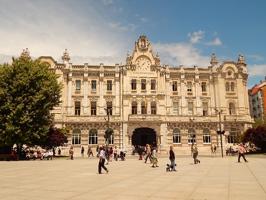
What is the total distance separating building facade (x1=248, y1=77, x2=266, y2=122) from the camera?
9606cm

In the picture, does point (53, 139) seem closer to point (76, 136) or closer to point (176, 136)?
point (76, 136)

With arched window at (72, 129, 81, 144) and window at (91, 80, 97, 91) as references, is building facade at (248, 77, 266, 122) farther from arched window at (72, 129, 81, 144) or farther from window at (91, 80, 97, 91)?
Answer: arched window at (72, 129, 81, 144)

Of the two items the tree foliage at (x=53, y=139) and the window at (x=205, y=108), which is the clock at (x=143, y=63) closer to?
the window at (x=205, y=108)

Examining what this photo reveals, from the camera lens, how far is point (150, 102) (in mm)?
61250

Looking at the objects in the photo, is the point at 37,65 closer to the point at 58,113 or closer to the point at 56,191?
the point at 58,113

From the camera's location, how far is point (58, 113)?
59250mm

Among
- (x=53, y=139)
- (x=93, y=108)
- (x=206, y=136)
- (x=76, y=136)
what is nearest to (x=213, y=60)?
(x=206, y=136)

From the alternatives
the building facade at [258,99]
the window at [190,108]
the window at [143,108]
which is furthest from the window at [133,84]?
the building facade at [258,99]

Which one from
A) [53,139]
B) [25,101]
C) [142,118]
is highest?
[25,101]

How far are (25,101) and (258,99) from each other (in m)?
80.4

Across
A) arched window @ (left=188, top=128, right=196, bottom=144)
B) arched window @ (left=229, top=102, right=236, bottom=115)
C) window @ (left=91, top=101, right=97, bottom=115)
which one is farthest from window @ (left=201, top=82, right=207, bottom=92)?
window @ (left=91, top=101, right=97, bottom=115)

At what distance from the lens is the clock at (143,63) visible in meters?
62.6

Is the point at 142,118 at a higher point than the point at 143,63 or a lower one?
lower

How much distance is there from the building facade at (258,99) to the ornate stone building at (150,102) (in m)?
34.7
